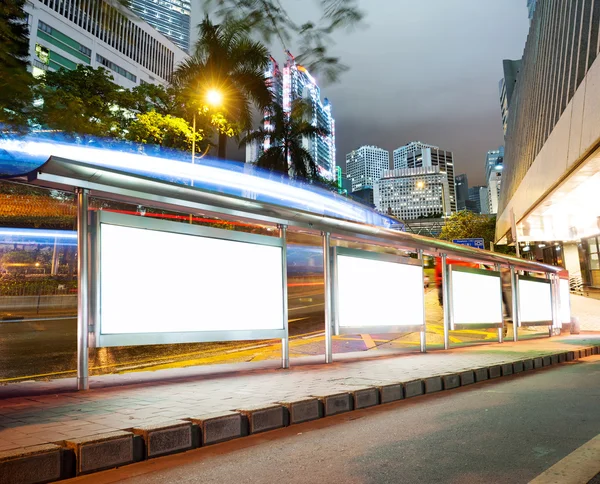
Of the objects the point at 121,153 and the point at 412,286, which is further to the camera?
the point at 121,153

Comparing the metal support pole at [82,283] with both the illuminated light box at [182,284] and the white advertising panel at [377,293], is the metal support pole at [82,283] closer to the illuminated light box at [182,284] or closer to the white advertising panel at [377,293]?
the illuminated light box at [182,284]

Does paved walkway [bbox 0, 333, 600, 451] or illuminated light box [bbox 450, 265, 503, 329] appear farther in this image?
illuminated light box [bbox 450, 265, 503, 329]

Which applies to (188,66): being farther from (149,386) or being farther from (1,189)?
(149,386)

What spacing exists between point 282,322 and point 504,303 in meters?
9.20

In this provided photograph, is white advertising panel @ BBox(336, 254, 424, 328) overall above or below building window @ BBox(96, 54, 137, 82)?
below

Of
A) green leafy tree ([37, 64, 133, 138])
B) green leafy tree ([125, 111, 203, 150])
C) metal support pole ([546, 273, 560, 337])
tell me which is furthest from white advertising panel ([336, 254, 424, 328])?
green leafy tree ([125, 111, 203, 150])

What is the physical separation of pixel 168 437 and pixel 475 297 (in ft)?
31.6

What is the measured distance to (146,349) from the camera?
1135 centimetres

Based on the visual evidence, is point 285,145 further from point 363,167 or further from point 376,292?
point 363,167

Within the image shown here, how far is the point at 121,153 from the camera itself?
22.8 m

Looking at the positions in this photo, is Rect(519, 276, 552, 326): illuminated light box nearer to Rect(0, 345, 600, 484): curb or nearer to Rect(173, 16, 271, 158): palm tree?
Rect(0, 345, 600, 484): curb

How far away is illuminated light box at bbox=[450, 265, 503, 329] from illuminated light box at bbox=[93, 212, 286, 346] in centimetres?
532

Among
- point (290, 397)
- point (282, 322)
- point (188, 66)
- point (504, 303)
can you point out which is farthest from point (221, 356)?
point (188, 66)

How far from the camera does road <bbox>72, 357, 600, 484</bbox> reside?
11.0ft
